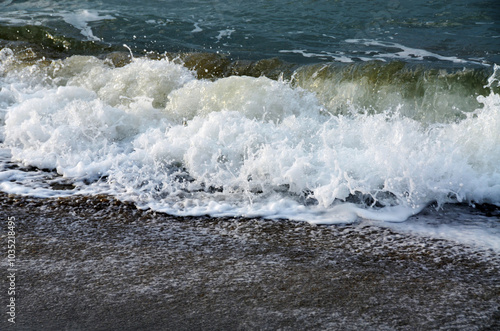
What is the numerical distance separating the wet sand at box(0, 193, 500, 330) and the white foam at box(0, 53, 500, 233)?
0.34 metres

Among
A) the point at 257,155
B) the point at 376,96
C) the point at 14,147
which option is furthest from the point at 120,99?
the point at 376,96

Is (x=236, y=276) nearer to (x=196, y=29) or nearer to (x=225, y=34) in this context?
(x=225, y=34)

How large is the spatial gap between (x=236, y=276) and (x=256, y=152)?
1622mm

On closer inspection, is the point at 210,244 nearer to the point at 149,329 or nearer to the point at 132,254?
the point at 132,254

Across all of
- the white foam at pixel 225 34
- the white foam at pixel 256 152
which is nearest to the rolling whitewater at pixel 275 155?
the white foam at pixel 256 152

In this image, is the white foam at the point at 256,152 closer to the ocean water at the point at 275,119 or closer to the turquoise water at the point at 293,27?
the ocean water at the point at 275,119

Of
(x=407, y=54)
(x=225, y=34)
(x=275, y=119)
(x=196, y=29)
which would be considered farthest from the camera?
(x=196, y=29)

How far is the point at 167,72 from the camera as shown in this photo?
6188mm

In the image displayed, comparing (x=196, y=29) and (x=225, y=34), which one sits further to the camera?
(x=196, y=29)

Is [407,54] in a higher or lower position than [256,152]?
higher

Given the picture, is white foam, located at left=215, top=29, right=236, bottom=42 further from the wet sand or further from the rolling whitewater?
the wet sand

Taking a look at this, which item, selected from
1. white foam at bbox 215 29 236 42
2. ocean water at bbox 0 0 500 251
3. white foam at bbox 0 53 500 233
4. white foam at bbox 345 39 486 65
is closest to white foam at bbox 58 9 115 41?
ocean water at bbox 0 0 500 251

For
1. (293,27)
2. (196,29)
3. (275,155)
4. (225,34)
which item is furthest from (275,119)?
(196,29)

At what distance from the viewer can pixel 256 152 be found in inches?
165
